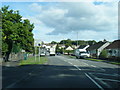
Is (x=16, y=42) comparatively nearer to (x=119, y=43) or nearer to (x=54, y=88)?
(x=54, y=88)

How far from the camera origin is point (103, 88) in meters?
9.47

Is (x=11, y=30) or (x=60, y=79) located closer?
(x=60, y=79)

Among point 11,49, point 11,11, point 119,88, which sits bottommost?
point 119,88

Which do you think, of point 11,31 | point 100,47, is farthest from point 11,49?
point 100,47

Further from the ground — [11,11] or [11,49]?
[11,11]

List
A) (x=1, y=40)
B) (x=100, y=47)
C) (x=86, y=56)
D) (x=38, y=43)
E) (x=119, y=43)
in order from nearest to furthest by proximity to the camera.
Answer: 1. (x=1, y=40)
2. (x=38, y=43)
3. (x=86, y=56)
4. (x=119, y=43)
5. (x=100, y=47)

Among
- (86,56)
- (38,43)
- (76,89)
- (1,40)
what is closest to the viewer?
(76,89)

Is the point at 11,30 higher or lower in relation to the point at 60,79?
higher

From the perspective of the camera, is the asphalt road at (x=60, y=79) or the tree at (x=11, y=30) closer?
the asphalt road at (x=60, y=79)

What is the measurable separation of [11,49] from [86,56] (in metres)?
27.5

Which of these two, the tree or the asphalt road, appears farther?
the tree

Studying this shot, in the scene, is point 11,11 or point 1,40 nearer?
point 1,40

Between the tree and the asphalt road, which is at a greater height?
the tree

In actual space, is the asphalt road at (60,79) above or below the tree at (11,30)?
below
